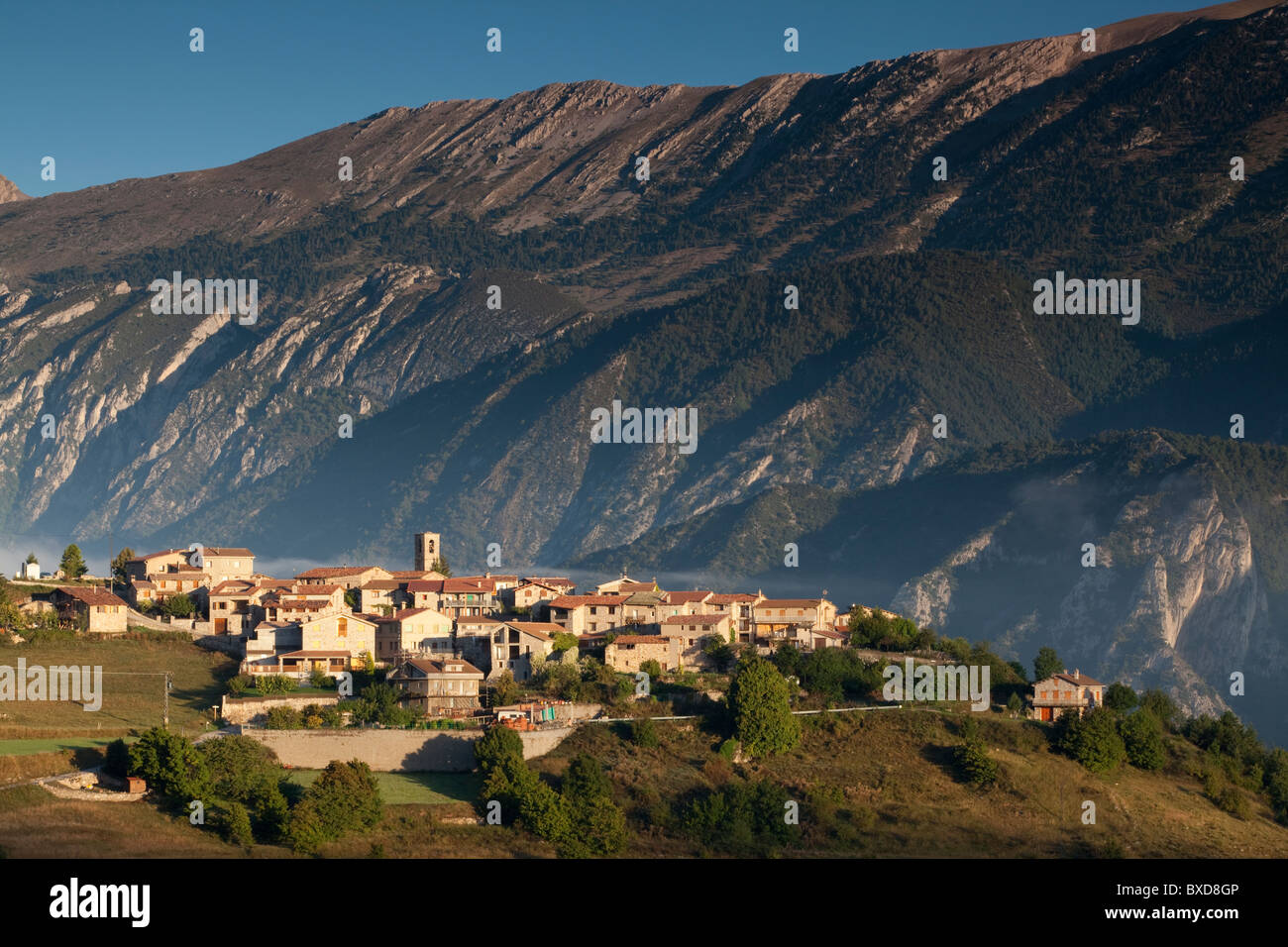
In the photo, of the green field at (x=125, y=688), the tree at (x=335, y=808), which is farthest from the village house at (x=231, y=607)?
the tree at (x=335, y=808)

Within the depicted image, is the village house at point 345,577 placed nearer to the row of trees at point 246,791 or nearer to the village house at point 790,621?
the village house at point 790,621

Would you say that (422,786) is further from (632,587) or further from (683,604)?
(632,587)

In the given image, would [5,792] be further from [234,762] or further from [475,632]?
[475,632]

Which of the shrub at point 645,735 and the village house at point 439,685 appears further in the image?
the village house at point 439,685

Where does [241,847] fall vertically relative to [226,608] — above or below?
below

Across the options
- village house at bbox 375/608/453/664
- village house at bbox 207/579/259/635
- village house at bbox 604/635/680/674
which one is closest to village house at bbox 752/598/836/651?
village house at bbox 604/635/680/674
